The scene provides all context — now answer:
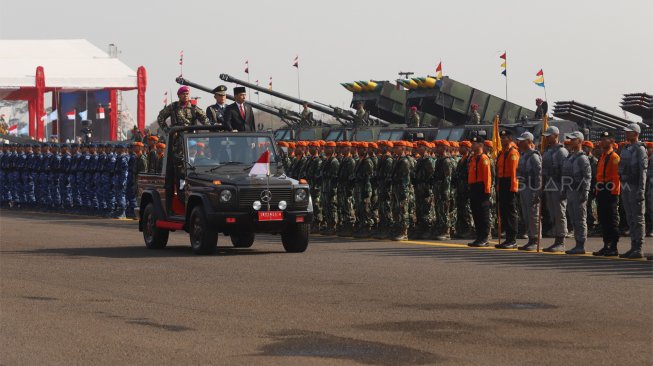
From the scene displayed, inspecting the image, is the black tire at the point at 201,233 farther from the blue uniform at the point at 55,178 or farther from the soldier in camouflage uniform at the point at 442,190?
the blue uniform at the point at 55,178

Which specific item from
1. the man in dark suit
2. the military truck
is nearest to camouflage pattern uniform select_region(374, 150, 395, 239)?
the military truck

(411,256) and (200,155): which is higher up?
(200,155)

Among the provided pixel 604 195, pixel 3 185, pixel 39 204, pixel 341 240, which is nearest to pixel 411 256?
pixel 604 195

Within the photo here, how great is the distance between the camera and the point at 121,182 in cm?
3088

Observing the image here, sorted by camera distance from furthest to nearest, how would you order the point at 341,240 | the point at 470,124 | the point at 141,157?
the point at 470,124 → the point at 141,157 → the point at 341,240

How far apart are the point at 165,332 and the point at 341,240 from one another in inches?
466

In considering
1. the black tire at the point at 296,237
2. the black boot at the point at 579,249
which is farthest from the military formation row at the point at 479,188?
the black tire at the point at 296,237

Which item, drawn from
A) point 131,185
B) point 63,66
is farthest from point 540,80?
point 63,66

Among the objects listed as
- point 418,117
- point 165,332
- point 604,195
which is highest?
point 418,117

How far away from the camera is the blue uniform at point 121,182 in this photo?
30.8 metres

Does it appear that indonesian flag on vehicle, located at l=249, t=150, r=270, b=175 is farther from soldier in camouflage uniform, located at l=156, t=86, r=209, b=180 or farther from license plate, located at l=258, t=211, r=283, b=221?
soldier in camouflage uniform, located at l=156, t=86, r=209, b=180

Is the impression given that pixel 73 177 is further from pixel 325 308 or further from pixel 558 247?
pixel 325 308

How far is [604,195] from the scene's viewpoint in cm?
1742

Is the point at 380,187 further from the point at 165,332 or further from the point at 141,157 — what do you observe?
the point at 165,332
